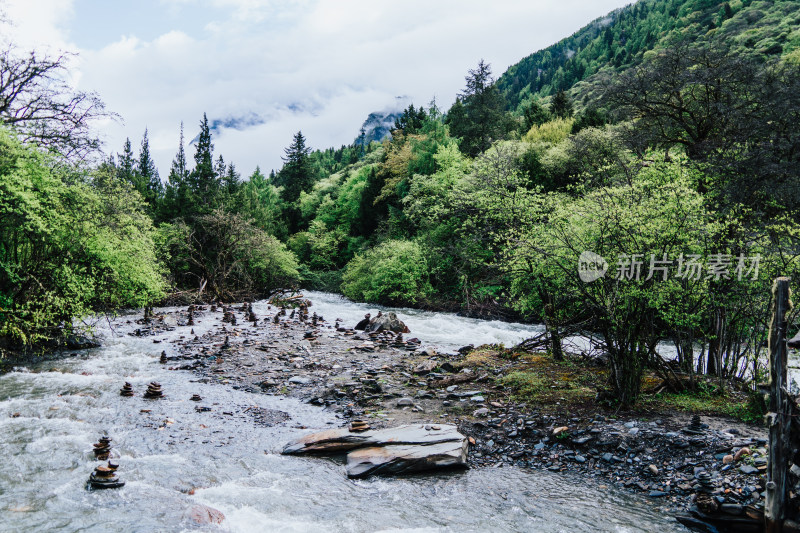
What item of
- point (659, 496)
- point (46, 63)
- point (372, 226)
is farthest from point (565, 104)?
point (659, 496)

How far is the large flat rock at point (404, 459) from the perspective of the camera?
6.69m

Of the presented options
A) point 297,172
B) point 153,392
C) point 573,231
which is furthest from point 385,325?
point 297,172

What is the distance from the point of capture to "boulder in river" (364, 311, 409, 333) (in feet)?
62.4

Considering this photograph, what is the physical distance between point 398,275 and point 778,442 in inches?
1006

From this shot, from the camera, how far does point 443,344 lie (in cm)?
1680

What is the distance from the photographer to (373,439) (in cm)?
733

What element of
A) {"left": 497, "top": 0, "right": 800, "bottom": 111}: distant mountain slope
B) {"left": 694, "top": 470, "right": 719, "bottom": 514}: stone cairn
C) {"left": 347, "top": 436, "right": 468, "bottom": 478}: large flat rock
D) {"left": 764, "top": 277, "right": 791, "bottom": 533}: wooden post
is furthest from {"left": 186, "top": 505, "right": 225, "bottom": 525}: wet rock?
{"left": 497, "top": 0, "right": 800, "bottom": 111}: distant mountain slope

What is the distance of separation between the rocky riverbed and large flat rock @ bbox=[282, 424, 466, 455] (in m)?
0.61

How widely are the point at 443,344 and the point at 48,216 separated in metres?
12.7

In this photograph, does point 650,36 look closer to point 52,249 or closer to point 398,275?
point 398,275

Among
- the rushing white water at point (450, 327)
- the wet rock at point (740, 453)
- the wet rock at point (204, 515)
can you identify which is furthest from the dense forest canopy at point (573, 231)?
the wet rock at point (204, 515)

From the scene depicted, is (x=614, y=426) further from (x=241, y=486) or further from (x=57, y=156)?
(x=57, y=156)

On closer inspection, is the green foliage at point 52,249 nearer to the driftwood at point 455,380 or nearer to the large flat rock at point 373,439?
the large flat rock at point 373,439

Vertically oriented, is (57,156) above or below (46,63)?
below
